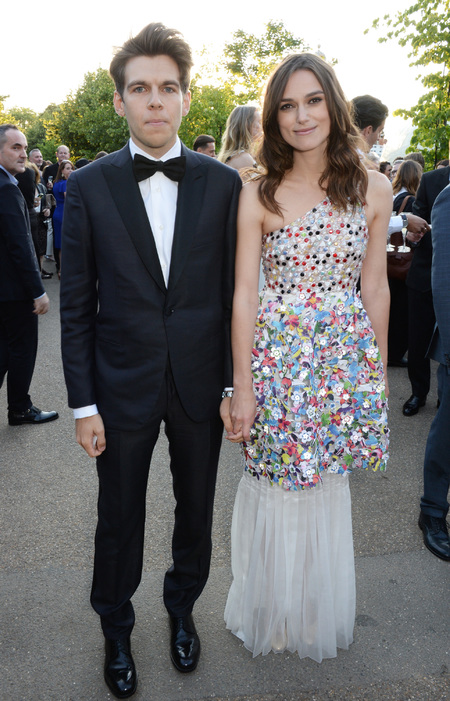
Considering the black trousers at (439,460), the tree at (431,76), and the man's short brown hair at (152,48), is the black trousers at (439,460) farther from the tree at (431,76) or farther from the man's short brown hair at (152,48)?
the tree at (431,76)

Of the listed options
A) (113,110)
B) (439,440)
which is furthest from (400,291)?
(113,110)

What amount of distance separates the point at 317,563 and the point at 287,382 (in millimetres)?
764

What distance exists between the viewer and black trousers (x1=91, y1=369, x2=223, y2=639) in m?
2.13

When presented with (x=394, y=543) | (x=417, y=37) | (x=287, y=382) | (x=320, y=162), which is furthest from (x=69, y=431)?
(x=417, y=37)

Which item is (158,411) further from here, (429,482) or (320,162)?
(429,482)

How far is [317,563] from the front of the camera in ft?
7.64

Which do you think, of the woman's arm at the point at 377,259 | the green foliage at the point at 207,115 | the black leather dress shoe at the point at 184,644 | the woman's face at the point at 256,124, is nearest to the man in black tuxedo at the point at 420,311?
the woman's face at the point at 256,124

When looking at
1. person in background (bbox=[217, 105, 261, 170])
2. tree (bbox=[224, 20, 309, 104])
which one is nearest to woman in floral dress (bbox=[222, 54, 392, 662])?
person in background (bbox=[217, 105, 261, 170])

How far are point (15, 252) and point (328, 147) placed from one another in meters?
2.98

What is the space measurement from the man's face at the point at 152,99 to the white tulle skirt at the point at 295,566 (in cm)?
135

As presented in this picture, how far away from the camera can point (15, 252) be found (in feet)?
14.4

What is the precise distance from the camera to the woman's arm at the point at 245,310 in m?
2.10

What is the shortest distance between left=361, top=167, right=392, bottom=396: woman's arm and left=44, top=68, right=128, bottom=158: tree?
31.1 m

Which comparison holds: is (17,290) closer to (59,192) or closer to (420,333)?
(420,333)
